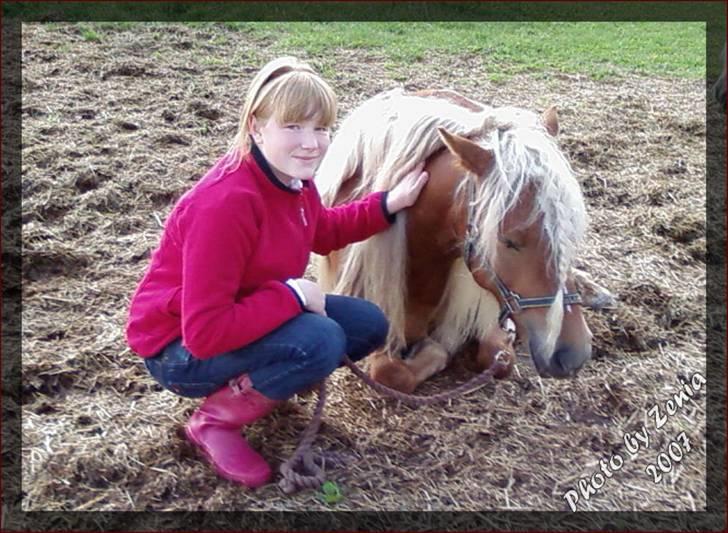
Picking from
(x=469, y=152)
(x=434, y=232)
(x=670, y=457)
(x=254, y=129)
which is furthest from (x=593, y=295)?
(x=254, y=129)

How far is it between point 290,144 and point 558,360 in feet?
3.73

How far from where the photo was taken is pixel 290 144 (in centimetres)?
238

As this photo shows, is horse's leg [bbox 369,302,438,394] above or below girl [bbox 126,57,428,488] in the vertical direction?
below

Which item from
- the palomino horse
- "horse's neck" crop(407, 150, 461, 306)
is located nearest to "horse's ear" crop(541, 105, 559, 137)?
the palomino horse

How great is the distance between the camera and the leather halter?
8.03ft

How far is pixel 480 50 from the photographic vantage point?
323 inches

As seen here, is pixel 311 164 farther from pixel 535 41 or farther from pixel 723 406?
pixel 535 41

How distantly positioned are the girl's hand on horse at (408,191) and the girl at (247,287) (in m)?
0.31

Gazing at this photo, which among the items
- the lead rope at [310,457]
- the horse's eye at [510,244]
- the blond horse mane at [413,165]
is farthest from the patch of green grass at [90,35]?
the horse's eye at [510,244]

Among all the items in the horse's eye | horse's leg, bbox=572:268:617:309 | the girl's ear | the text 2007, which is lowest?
the text 2007

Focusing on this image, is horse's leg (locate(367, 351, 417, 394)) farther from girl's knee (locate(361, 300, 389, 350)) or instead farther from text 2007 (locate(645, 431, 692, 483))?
text 2007 (locate(645, 431, 692, 483))

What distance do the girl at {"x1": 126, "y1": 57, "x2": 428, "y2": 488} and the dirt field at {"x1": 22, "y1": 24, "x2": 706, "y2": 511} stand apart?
0.27 metres

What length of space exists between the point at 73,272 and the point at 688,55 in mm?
7512

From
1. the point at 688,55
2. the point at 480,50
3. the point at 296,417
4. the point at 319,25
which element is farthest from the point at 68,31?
the point at 688,55
